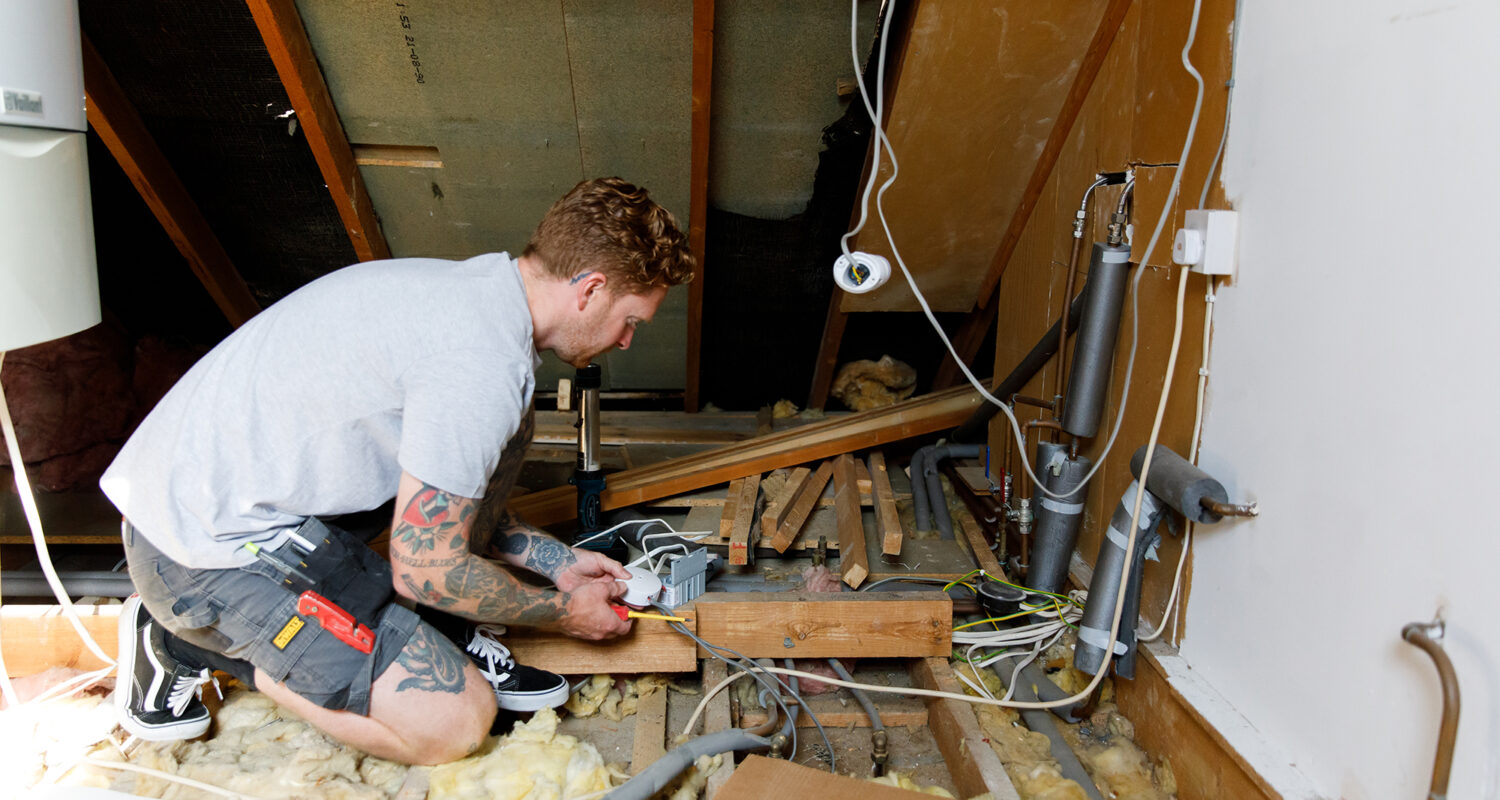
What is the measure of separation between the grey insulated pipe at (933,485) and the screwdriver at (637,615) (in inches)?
39.6

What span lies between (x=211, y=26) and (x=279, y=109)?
0.28 meters

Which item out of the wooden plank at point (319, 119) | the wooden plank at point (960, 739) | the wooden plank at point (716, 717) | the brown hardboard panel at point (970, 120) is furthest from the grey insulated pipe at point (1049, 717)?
the wooden plank at point (319, 119)

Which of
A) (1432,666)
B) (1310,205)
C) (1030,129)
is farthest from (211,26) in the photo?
(1432,666)

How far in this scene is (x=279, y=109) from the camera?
253 cm

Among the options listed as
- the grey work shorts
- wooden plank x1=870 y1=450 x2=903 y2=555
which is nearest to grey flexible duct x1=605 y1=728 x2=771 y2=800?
the grey work shorts

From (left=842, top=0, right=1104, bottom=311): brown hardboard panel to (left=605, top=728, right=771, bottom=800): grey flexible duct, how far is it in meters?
1.57

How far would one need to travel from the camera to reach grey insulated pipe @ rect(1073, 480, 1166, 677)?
1.62 metres

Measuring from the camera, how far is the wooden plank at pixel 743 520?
7.47 ft

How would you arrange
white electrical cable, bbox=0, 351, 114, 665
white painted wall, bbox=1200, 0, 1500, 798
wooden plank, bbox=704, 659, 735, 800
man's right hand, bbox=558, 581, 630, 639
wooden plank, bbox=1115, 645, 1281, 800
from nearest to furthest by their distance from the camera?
white painted wall, bbox=1200, 0, 1500, 798, wooden plank, bbox=1115, 645, 1281, 800, wooden plank, bbox=704, 659, 735, 800, white electrical cable, bbox=0, 351, 114, 665, man's right hand, bbox=558, 581, 630, 639

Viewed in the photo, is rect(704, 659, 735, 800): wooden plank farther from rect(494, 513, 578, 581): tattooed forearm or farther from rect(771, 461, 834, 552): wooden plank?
rect(771, 461, 834, 552): wooden plank

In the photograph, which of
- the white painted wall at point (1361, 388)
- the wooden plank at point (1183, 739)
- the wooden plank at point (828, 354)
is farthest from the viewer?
the wooden plank at point (828, 354)

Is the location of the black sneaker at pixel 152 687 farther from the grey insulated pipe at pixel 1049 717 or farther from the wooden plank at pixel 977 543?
the wooden plank at pixel 977 543

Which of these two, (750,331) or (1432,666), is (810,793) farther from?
(750,331)

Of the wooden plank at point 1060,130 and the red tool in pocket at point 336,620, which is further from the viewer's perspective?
the wooden plank at point 1060,130
